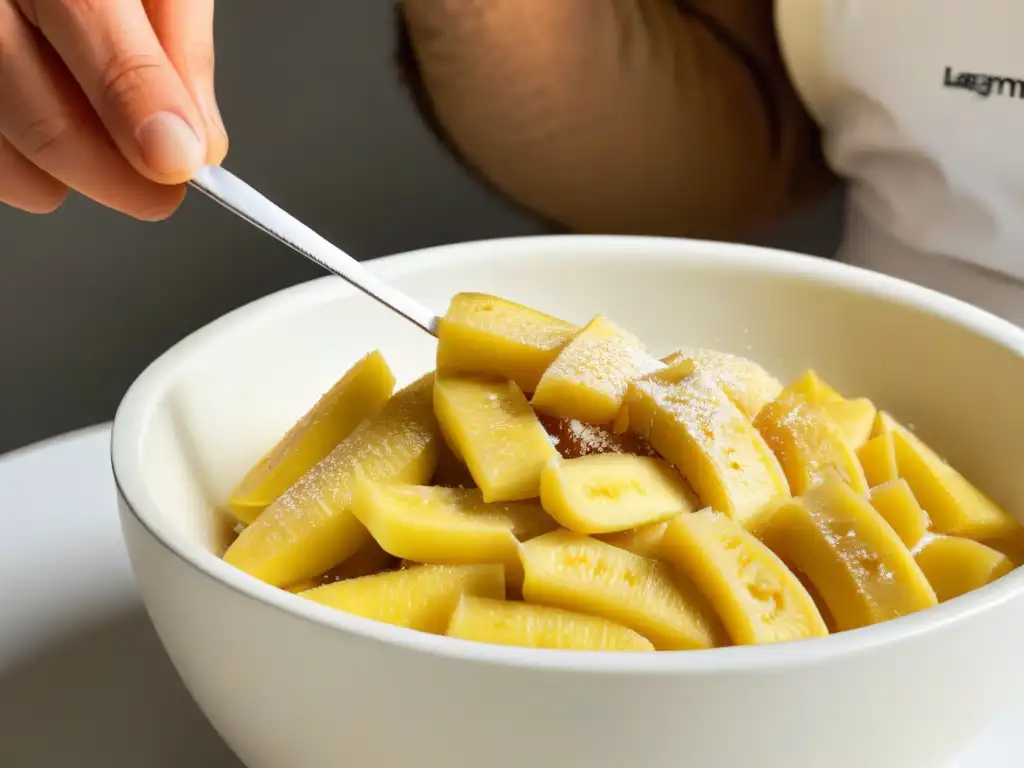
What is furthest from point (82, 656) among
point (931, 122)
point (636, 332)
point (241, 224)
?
point (241, 224)

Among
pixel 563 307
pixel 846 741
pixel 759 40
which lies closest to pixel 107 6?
pixel 563 307

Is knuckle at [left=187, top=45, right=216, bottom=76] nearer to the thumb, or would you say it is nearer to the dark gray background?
the thumb

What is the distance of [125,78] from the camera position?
1.70 feet

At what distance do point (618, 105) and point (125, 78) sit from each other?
732 mm

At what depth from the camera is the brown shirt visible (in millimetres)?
1132

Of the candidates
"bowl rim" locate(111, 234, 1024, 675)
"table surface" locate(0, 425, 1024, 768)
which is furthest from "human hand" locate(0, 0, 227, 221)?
"table surface" locate(0, 425, 1024, 768)

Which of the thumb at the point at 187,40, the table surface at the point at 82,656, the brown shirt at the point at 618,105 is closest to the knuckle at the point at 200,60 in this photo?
the thumb at the point at 187,40

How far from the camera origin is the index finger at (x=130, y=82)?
1.68ft

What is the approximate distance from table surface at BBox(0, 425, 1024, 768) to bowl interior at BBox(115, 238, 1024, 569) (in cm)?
8

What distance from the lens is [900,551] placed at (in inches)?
18.6

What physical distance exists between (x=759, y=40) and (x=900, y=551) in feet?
2.70

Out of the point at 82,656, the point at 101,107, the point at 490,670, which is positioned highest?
the point at 101,107

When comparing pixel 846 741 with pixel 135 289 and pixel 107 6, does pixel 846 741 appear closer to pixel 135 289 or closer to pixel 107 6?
pixel 107 6

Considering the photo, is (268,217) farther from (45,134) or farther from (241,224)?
(241,224)
